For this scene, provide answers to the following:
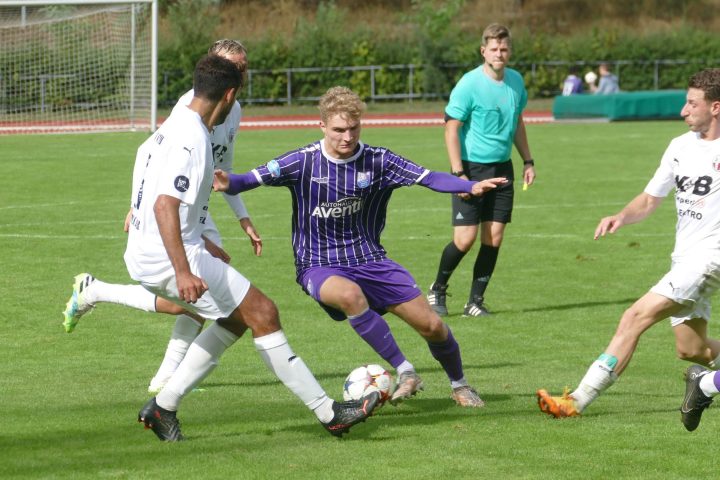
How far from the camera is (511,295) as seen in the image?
1176 centimetres

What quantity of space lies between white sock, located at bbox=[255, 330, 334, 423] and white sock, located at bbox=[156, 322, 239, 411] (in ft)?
0.77

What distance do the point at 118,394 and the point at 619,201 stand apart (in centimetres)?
1249

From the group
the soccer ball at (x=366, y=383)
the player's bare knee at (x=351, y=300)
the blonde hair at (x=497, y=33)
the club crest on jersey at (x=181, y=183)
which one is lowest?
the soccer ball at (x=366, y=383)

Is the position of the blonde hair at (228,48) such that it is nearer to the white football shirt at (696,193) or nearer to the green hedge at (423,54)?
the white football shirt at (696,193)

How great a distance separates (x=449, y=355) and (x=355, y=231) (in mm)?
925

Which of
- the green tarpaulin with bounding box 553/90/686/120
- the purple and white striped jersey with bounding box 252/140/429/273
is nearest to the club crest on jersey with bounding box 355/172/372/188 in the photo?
the purple and white striped jersey with bounding box 252/140/429/273

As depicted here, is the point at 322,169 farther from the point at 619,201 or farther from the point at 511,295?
the point at 619,201

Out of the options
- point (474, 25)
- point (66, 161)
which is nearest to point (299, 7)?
point (474, 25)

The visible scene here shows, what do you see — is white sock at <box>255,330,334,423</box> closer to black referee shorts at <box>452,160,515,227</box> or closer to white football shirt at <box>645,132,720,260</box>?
white football shirt at <box>645,132,720,260</box>

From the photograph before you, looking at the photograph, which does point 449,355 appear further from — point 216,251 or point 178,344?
point 178,344

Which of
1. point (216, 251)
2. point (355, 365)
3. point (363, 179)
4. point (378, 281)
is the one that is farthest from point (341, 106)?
point (355, 365)

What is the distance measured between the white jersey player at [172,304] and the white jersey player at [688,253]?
7.37ft

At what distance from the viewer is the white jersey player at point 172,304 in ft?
25.1

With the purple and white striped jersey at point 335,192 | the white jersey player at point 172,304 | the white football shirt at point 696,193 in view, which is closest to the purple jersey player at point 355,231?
the purple and white striped jersey at point 335,192
